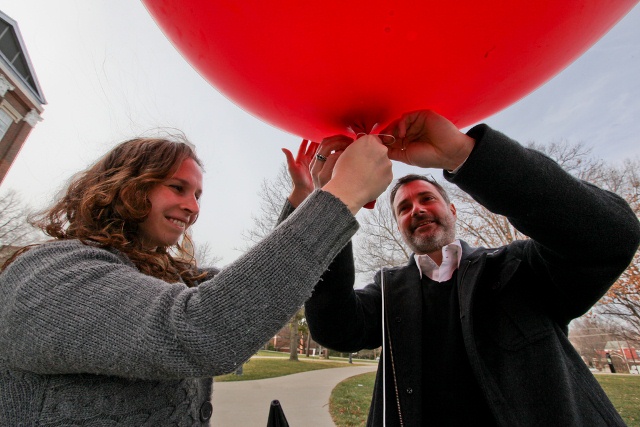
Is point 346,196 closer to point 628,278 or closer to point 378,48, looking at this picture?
point 378,48

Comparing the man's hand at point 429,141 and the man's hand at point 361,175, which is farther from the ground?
the man's hand at point 429,141

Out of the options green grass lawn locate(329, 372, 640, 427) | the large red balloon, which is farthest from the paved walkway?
the large red balloon

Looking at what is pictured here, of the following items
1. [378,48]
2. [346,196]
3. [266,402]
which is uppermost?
[378,48]

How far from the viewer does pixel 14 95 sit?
47.0 feet

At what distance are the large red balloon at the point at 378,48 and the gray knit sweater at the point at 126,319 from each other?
405 millimetres

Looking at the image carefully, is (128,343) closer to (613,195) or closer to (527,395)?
(527,395)

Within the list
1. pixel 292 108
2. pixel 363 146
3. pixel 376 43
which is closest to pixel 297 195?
pixel 292 108

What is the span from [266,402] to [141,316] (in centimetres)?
745

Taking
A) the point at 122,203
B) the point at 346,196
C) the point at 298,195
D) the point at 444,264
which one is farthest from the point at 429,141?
the point at 122,203

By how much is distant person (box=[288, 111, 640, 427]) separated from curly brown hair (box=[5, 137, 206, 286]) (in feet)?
2.02

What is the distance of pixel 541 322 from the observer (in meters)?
1.17

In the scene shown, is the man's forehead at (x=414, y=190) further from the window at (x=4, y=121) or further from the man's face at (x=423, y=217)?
the window at (x=4, y=121)

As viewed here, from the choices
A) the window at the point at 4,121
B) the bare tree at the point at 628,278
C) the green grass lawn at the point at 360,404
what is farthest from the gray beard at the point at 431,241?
the window at the point at 4,121

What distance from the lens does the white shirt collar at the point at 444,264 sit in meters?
1.64
